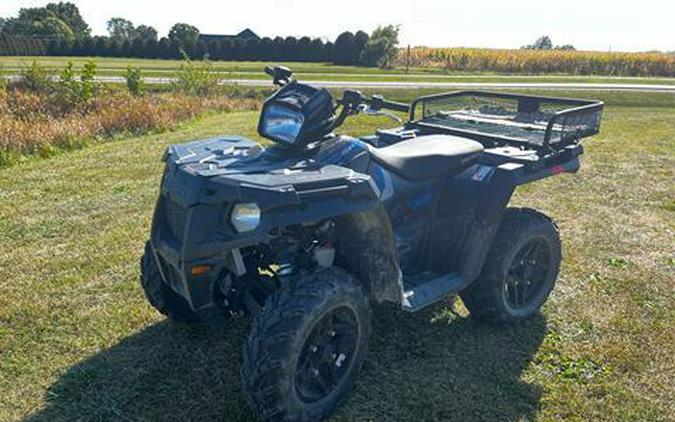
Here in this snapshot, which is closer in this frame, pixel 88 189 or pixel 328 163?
pixel 328 163

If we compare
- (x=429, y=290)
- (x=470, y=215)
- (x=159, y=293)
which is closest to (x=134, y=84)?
(x=159, y=293)

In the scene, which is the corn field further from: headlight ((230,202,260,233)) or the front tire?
headlight ((230,202,260,233))

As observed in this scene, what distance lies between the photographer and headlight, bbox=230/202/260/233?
8.28ft

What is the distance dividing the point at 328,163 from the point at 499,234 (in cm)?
146

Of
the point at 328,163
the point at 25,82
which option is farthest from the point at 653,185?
the point at 25,82

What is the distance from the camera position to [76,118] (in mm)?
11266

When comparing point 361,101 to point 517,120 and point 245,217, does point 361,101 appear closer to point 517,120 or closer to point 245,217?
point 245,217

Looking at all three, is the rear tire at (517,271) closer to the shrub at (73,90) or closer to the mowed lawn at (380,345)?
the mowed lawn at (380,345)

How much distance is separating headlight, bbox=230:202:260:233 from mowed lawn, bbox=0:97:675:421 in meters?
1.06

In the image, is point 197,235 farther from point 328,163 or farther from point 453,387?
point 453,387

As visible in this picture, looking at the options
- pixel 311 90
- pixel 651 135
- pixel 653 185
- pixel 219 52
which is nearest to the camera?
pixel 311 90

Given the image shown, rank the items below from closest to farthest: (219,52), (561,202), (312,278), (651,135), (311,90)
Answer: (312,278) < (311,90) < (561,202) < (651,135) < (219,52)

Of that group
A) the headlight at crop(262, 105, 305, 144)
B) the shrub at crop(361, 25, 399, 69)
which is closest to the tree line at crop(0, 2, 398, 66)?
the shrub at crop(361, 25, 399, 69)

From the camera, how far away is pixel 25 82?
14211 millimetres
